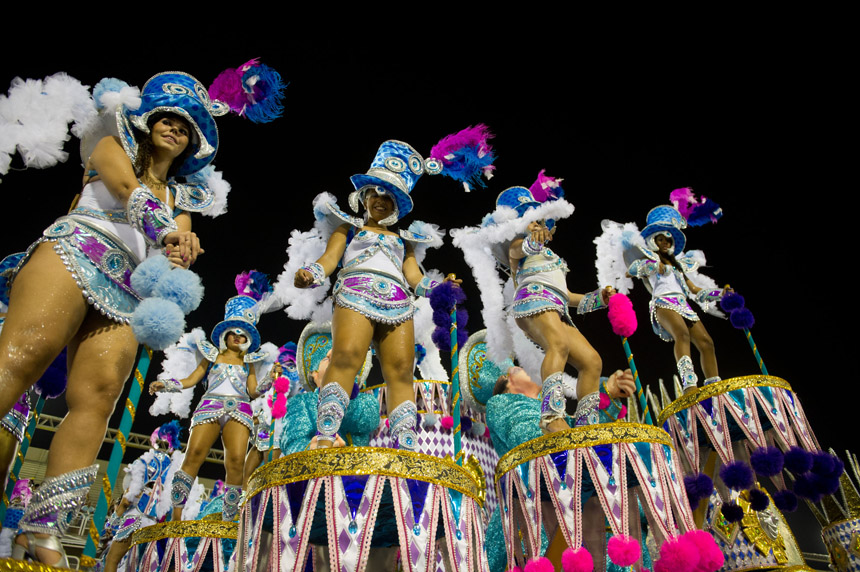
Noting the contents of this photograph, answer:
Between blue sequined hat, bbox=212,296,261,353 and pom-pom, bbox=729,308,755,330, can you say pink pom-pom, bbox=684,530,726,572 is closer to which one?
pom-pom, bbox=729,308,755,330

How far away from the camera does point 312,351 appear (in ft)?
17.8

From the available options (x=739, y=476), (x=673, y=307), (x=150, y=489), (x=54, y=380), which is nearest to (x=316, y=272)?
(x=54, y=380)

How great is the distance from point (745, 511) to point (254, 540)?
4059mm

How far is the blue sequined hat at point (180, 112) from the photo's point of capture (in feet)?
8.75

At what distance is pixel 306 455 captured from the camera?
2.55 m

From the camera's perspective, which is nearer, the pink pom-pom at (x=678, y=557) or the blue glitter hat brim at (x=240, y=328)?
the pink pom-pom at (x=678, y=557)

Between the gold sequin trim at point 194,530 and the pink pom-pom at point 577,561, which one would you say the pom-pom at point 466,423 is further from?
the pink pom-pom at point 577,561

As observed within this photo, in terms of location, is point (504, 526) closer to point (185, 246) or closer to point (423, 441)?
point (423, 441)

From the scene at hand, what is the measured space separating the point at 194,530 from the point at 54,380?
5.35 ft

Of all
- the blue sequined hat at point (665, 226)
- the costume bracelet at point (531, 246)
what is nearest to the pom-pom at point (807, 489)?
the blue sequined hat at point (665, 226)

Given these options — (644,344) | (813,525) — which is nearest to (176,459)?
(644,344)

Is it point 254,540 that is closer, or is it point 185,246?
point 185,246

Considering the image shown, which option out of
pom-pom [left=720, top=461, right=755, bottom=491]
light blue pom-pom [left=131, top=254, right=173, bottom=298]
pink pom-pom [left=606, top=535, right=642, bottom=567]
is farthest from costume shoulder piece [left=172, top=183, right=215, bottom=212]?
pom-pom [left=720, top=461, right=755, bottom=491]

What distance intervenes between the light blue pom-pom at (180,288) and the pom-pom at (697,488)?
145 inches
